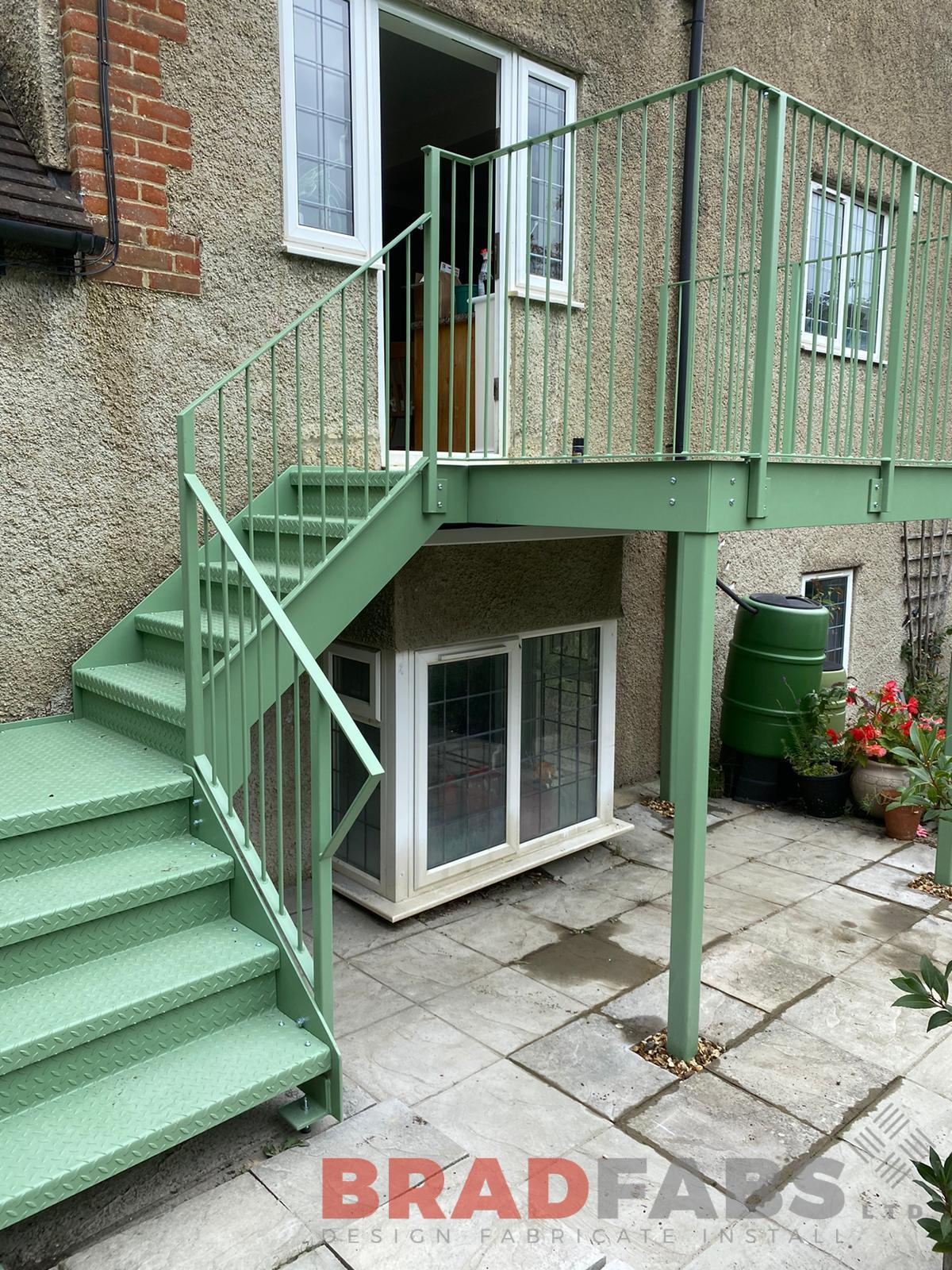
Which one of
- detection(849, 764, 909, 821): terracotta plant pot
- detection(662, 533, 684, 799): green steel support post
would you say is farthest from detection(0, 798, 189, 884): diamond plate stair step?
detection(849, 764, 909, 821): terracotta plant pot

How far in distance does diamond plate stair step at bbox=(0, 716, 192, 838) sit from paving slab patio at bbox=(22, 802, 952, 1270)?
0.97m

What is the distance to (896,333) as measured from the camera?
3494 millimetres

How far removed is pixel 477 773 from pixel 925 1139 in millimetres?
2317

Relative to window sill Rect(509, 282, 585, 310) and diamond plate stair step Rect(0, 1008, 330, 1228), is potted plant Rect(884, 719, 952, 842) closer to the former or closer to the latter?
diamond plate stair step Rect(0, 1008, 330, 1228)

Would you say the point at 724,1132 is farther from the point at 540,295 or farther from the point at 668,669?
the point at 540,295

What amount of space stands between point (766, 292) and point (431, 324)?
3.99 feet

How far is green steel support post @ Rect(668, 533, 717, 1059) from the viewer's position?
291 centimetres

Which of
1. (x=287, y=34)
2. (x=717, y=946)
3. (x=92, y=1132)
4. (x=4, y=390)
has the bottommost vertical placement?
(x=717, y=946)

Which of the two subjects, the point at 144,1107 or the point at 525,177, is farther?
the point at 525,177

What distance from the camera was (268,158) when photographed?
3750 mm

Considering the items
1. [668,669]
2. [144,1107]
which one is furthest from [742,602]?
[144,1107]

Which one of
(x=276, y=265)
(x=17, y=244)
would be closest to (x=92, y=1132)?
(x=17, y=244)

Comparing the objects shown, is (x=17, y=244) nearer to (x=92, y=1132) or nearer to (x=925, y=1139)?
(x=92, y=1132)

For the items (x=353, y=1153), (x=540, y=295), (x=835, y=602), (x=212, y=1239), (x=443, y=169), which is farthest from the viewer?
(x=835, y=602)
